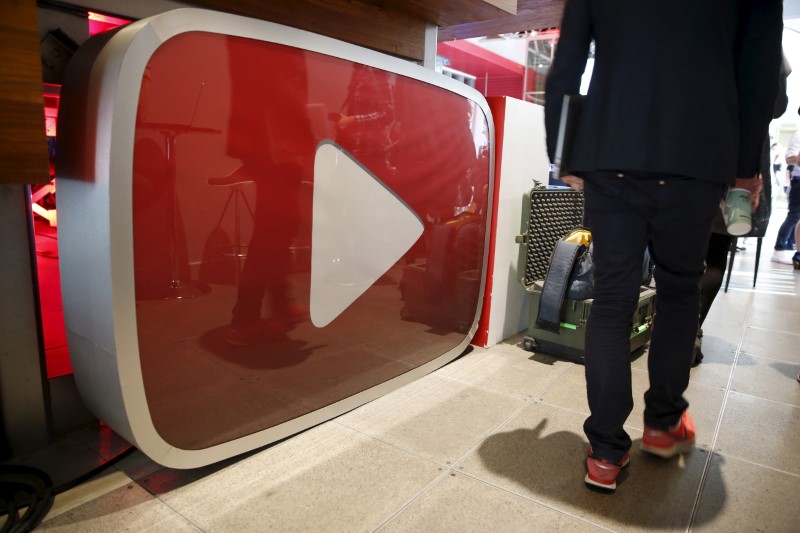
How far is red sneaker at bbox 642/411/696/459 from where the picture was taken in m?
1.25

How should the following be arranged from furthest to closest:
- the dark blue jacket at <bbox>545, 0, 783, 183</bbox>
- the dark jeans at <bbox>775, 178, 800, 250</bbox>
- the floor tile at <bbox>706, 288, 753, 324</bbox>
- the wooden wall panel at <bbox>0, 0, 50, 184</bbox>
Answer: the dark jeans at <bbox>775, 178, 800, 250</bbox>, the floor tile at <bbox>706, 288, 753, 324</bbox>, the dark blue jacket at <bbox>545, 0, 783, 183</bbox>, the wooden wall panel at <bbox>0, 0, 50, 184</bbox>

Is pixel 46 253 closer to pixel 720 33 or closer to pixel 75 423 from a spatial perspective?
pixel 75 423

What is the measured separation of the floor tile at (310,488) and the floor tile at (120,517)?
27 mm

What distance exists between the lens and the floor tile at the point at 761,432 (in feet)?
4.25

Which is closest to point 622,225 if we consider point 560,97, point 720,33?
point 560,97

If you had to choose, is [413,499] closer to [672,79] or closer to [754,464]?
[754,464]

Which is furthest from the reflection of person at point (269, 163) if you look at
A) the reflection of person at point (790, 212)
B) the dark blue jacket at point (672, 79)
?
the reflection of person at point (790, 212)

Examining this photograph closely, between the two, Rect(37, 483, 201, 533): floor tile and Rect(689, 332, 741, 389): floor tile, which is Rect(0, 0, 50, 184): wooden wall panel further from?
Rect(689, 332, 741, 389): floor tile

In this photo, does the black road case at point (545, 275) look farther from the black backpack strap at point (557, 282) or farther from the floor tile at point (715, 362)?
the floor tile at point (715, 362)

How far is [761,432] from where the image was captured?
1.43 meters

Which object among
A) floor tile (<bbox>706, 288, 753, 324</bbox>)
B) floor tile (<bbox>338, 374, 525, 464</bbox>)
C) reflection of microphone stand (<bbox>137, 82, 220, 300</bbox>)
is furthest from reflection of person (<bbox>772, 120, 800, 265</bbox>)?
reflection of microphone stand (<bbox>137, 82, 220, 300</bbox>)

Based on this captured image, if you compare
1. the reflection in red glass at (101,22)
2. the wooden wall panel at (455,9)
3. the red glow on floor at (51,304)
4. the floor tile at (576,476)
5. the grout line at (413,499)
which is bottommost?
the grout line at (413,499)

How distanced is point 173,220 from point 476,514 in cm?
88

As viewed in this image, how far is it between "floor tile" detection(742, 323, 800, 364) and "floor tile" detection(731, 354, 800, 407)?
8 cm
